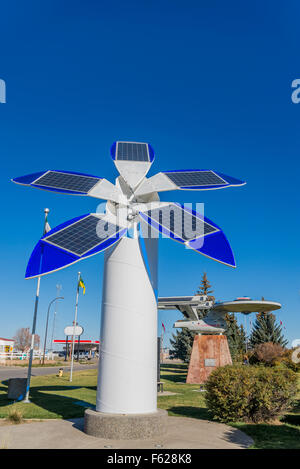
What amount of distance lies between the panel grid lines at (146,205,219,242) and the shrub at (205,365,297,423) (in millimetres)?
4627

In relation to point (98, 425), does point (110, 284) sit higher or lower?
higher

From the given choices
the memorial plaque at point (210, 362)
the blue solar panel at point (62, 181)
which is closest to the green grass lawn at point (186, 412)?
the blue solar panel at point (62, 181)

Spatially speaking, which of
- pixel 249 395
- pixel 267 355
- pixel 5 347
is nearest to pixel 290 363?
pixel 267 355

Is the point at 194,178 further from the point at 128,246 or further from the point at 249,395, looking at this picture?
the point at 249,395

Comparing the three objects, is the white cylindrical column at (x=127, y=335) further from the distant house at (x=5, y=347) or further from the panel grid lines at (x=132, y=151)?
the distant house at (x=5, y=347)

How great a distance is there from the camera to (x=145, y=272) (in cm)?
903

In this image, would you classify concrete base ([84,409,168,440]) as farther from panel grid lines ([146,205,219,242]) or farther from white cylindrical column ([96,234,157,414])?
panel grid lines ([146,205,219,242])

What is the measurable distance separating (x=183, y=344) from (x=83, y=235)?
34.8 meters

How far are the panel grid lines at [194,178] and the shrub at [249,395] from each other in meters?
5.78

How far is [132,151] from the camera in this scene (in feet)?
34.2

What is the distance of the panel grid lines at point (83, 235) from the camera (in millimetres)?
8422

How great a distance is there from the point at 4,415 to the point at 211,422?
6179 millimetres
